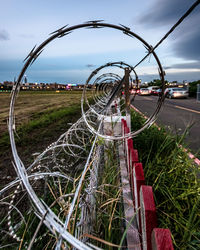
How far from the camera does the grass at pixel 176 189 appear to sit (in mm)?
1477

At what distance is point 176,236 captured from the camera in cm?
163

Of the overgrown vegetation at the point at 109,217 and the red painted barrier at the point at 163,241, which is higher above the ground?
the red painted barrier at the point at 163,241

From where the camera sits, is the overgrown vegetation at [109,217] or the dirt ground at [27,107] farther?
the dirt ground at [27,107]

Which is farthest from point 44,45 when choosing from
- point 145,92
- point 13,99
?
point 145,92

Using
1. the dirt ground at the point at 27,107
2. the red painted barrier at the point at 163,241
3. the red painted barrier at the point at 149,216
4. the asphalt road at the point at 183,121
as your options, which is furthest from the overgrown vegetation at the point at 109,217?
the dirt ground at the point at 27,107

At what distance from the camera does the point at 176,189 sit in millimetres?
2051

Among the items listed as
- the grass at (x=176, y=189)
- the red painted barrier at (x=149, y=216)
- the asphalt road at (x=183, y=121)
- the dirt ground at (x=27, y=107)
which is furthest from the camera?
the dirt ground at (x=27, y=107)

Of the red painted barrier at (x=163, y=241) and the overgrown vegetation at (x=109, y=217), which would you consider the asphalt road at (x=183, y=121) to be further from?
the red painted barrier at (x=163, y=241)

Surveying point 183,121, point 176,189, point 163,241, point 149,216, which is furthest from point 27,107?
point 163,241

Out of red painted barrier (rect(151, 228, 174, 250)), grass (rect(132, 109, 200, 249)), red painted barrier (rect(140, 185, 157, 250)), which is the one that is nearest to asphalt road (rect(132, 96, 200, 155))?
grass (rect(132, 109, 200, 249))

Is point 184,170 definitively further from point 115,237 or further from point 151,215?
point 151,215

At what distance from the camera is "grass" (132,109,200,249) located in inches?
58.1

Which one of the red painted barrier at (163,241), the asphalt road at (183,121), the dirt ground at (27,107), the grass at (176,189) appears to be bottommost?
the dirt ground at (27,107)

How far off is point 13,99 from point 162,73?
110cm
